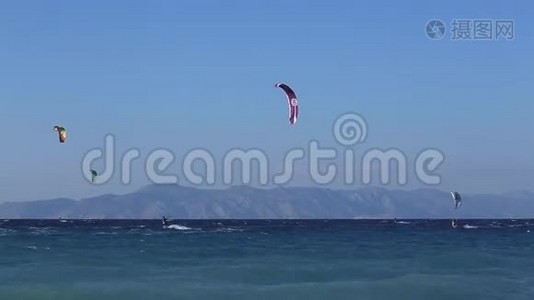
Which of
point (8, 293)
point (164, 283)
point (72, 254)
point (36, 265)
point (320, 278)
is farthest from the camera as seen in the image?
point (72, 254)

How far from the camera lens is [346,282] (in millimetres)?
23656

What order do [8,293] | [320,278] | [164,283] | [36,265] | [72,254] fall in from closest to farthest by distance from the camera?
1. [8,293]
2. [164,283]
3. [320,278]
4. [36,265]
5. [72,254]

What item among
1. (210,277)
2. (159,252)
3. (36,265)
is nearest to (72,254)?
(159,252)

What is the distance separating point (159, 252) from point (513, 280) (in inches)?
646

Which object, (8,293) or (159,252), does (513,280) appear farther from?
(159,252)

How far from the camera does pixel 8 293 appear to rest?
20.8 metres

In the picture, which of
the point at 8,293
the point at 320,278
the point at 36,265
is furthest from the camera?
the point at 36,265

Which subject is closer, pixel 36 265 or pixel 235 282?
pixel 235 282

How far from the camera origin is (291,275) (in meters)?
25.2

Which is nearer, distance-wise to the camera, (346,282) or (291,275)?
(346,282)

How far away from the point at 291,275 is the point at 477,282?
17.6ft

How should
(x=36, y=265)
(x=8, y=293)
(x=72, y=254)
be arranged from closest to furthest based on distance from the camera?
(x=8, y=293) → (x=36, y=265) → (x=72, y=254)

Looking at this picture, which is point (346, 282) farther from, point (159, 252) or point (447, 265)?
point (159, 252)

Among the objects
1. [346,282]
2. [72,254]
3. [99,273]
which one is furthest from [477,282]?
[72,254]
